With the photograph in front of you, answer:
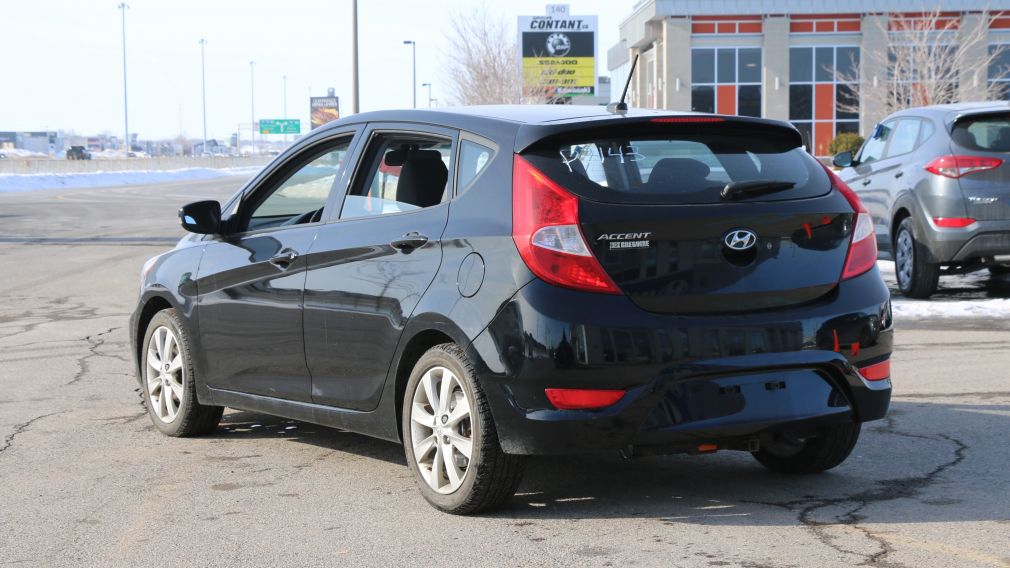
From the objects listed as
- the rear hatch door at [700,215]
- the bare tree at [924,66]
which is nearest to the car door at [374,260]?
the rear hatch door at [700,215]

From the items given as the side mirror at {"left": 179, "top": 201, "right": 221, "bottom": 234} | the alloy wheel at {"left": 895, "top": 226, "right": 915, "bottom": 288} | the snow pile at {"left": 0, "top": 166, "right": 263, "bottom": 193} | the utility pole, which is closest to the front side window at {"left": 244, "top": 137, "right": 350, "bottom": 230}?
the side mirror at {"left": 179, "top": 201, "right": 221, "bottom": 234}

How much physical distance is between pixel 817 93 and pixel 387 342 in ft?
179

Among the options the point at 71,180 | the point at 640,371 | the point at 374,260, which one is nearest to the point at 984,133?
the point at 374,260

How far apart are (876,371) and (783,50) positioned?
177ft

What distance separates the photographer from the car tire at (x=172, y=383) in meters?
6.95

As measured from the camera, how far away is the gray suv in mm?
11734

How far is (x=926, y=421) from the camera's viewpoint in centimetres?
697

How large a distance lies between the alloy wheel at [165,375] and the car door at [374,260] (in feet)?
4.51

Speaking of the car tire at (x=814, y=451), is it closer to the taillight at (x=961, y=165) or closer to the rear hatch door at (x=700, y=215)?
the rear hatch door at (x=700, y=215)

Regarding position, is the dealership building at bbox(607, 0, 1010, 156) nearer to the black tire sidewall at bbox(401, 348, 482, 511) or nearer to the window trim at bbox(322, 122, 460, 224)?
the window trim at bbox(322, 122, 460, 224)

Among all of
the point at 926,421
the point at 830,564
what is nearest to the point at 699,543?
the point at 830,564

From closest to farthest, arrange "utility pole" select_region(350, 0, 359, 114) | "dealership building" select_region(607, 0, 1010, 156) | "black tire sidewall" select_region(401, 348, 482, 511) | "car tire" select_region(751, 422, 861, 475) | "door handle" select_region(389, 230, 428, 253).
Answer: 1. "black tire sidewall" select_region(401, 348, 482, 511)
2. "door handle" select_region(389, 230, 428, 253)
3. "car tire" select_region(751, 422, 861, 475)
4. "utility pole" select_region(350, 0, 359, 114)
5. "dealership building" select_region(607, 0, 1010, 156)

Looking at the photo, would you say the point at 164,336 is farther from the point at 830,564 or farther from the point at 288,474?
the point at 830,564

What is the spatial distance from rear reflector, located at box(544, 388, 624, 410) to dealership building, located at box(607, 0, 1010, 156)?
174 ft
